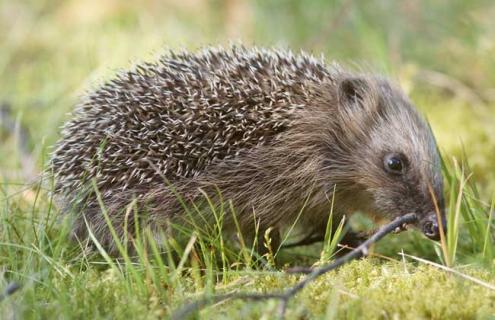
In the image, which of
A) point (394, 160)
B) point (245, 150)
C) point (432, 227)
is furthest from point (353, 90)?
point (432, 227)

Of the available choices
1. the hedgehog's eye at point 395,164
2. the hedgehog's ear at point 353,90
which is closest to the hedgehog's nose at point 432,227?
the hedgehog's eye at point 395,164

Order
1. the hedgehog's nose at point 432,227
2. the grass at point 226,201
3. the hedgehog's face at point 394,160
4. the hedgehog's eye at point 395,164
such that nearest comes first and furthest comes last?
1. the grass at point 226,201
2. the hedgehog's nose at point 432,227
3. the hedgehog's face at point 394,160
4. the hedgehog's eye at point 395,164

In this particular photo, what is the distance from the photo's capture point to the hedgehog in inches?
181

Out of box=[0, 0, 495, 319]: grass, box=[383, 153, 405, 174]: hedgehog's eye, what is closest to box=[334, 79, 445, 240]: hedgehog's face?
box=[383, 153, 405, 174]: hedgehog's eye

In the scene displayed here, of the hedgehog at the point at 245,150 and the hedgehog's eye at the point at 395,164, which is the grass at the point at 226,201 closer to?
the hedgehog at the point at 245,150

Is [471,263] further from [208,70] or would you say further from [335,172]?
[208,70]

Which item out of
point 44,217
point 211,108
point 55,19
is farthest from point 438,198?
point 55,19

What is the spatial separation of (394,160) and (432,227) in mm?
546

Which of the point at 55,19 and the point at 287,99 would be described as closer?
the point at 287,99

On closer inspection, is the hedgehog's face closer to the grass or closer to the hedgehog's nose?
the hedgehog's nose

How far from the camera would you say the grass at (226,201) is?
11.3 feet

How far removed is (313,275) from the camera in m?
3.19

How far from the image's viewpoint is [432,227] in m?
4.35

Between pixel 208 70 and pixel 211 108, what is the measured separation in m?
0.38
